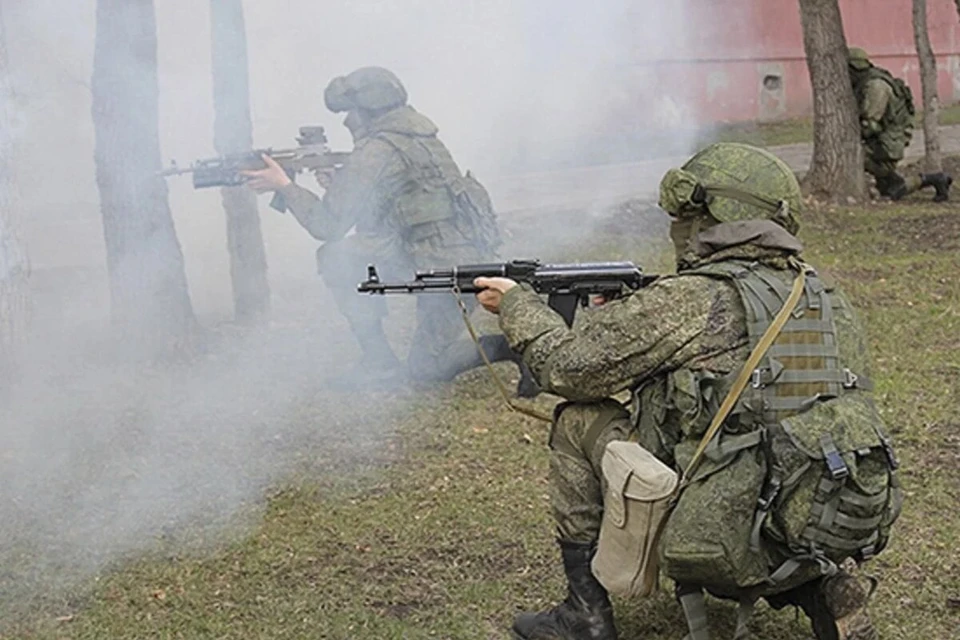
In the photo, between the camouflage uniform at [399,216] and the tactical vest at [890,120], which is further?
the tactical vest at [890,120]

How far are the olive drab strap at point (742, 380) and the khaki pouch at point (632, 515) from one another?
6 centimetres

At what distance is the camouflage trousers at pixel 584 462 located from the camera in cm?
396

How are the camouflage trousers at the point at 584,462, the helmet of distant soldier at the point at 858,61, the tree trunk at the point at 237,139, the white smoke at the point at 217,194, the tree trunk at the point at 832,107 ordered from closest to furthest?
the camouflage trousers at the point at 584,462 → the white smoke at the point at 217,194 → the tree trunk at the point at 237,139 → the tree trunk at the point at 832,107 → the helmet of distant soldier at the point at 858,61

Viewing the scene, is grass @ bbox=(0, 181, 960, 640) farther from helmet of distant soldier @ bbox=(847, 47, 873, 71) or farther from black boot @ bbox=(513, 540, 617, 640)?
helmet of distant soldier @ bbox=(847, 47, 873, 71)

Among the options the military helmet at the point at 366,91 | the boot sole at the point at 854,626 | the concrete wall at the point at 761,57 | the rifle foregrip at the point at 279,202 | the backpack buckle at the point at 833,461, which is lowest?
the boot sole at the point at 854,626

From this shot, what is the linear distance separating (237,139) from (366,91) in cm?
175

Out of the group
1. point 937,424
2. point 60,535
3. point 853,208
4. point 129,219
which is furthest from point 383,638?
point 853,208

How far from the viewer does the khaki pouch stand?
12.0 ft

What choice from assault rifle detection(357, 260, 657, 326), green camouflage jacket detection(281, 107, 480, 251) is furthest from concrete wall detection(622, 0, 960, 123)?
assault rifle detection(357, 260, 657, 326)

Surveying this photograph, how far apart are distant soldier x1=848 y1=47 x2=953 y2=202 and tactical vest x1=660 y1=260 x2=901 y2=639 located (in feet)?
34.8

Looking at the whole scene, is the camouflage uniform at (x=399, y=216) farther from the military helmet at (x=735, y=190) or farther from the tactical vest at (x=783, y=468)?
the tactical vest at (x=783, y=468)

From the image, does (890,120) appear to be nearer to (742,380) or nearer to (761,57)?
(761,57)

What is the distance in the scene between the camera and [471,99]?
11.4 meters

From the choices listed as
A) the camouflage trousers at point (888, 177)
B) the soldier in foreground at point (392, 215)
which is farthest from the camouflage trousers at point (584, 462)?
the camouflage trousers at point (888, 177)
